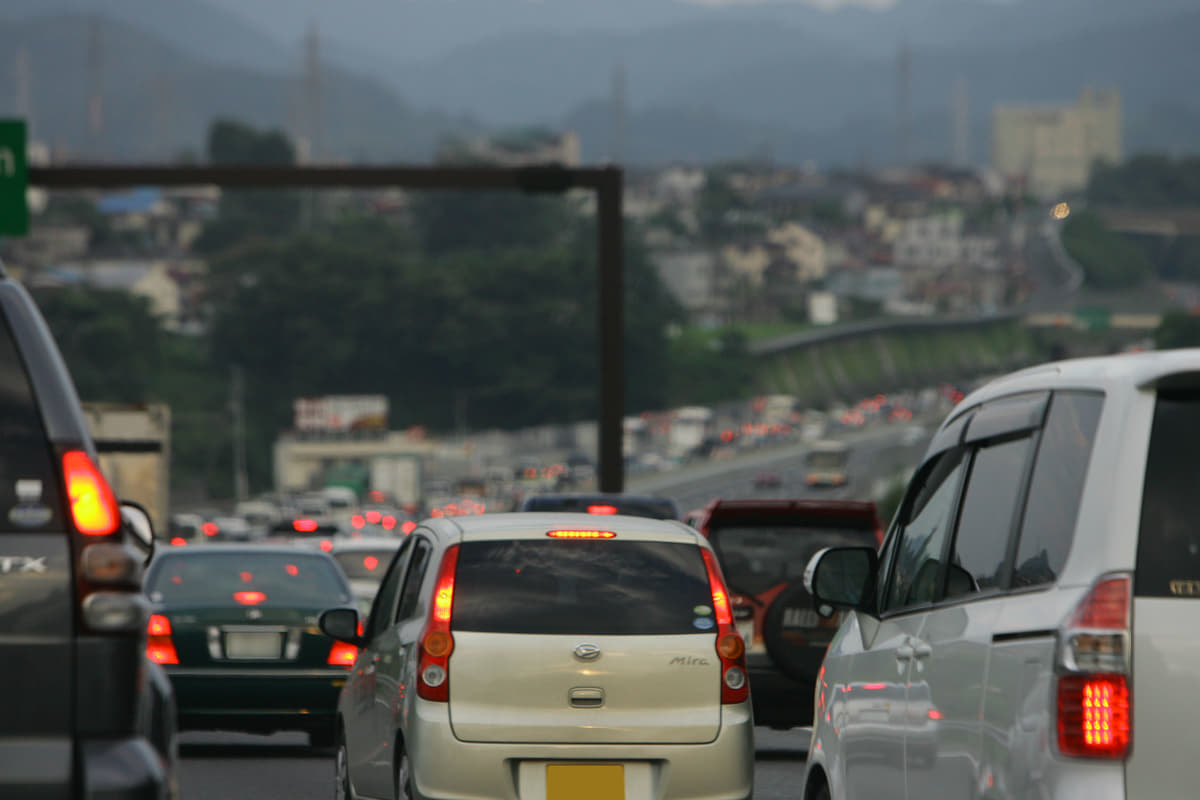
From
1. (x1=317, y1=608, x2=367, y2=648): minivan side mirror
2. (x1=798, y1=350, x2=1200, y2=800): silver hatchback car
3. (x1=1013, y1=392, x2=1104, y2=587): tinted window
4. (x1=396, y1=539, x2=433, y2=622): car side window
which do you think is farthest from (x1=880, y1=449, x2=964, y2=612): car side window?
(x1=317, y1=608, x2=367, y2=648): minivan side mirror

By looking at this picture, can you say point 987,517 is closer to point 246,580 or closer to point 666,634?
point 666,634

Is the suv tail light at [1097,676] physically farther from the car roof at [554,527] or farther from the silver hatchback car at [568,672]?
the car roof at [554,527]

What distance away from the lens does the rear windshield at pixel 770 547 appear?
1506 cm

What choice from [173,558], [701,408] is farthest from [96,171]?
[701,408]

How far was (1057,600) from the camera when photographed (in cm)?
450

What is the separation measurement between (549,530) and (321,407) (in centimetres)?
16208

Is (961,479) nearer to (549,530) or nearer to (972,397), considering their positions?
(972,397)

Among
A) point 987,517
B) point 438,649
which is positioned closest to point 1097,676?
point 987,517

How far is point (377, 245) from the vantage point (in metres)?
193

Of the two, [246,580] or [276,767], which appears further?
[246,580]

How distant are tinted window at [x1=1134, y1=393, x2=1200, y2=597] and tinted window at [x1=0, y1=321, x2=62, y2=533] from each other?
2.40m

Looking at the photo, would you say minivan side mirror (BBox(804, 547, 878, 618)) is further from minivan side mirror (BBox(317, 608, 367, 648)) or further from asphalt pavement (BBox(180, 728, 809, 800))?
asphalt pavement (BBox(180, 728, 809, 800))

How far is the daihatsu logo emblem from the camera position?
829cm

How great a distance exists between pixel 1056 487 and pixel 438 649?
3980 millimetres
